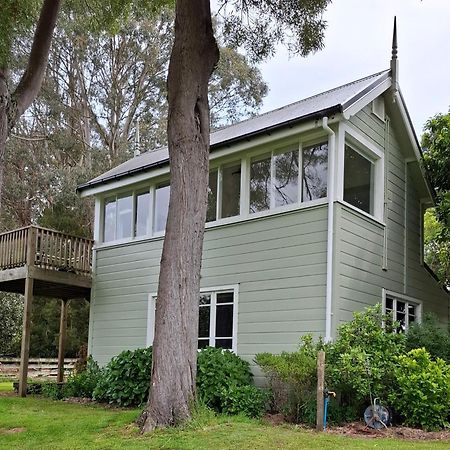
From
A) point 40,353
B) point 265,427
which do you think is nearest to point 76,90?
point 40,353

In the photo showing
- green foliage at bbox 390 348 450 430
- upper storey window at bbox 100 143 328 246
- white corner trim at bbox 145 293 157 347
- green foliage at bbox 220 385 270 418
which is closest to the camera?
Answer: green foliage at bbox 390 348 450 430

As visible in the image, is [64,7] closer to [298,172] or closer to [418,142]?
[298,172]

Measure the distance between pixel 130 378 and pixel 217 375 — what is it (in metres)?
1.95

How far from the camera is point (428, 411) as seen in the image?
25.2 ft

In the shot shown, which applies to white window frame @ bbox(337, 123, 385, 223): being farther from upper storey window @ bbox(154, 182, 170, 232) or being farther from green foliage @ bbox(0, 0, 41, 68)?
green foliage @ bbox(0, 0, 41, 68)

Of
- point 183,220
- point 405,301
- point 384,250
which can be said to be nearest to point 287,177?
point 384,250

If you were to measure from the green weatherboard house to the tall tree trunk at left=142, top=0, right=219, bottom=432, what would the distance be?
7.08ft

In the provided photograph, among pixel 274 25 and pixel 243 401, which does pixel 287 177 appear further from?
pixel 243 401

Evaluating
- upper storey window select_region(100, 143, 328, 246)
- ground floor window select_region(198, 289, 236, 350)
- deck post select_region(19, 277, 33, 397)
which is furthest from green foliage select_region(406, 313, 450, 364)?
deck post select_region(19, 277, 33, 397)

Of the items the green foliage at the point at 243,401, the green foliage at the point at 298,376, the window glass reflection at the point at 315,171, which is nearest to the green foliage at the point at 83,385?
the green foliage at the point at 243,401

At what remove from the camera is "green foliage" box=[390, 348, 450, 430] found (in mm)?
7645

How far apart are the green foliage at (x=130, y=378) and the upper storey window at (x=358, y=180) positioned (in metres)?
4.58

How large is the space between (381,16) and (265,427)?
8.30 metres

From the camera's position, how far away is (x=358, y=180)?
35.0 feet
